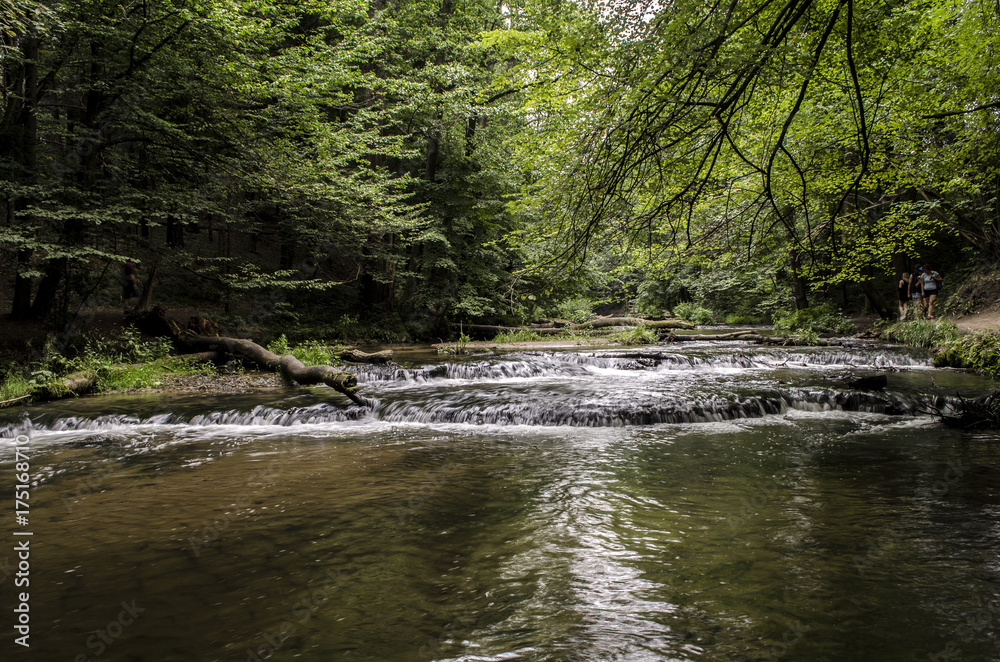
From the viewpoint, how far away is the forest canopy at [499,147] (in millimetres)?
3238

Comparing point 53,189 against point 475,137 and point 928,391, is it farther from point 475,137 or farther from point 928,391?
A: point 928,391

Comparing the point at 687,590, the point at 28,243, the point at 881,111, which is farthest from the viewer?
the point at 28,243

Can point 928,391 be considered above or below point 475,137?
below

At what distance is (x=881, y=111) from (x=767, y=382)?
16.7 feet

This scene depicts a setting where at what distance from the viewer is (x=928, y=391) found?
8.39 m

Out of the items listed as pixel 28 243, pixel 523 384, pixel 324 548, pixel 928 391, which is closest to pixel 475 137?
pixel 523 384
